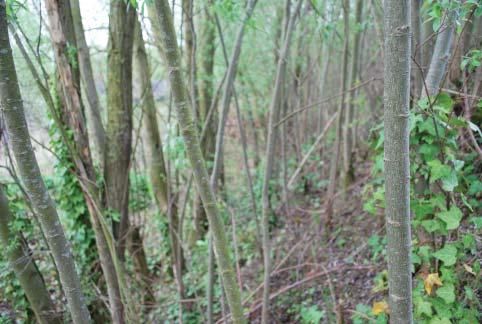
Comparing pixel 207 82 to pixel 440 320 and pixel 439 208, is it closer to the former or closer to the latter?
pixel 439 208

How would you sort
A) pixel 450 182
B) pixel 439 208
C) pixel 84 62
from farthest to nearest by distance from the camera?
pixel 84 62 < pixel 439 208 < pixel 450 182

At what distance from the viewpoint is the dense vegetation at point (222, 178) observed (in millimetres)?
1788

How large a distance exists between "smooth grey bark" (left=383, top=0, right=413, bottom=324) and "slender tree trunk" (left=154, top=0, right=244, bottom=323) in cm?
85

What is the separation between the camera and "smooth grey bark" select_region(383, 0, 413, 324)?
1.34 m

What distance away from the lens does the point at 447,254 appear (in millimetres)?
2348

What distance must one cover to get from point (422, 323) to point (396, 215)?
1188mm

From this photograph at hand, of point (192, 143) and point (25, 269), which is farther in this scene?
point (25, 269)

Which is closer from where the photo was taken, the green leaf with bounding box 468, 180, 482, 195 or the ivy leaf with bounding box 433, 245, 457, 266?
the ivy leaf with bounding box 433, 245, 457, 266

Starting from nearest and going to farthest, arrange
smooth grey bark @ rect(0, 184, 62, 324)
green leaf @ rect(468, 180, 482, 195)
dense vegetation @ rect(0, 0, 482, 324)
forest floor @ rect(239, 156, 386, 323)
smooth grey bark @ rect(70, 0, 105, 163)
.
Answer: dense vegetation @ rect(0, 0, 482, 324)
green leaf @ rect(468, 180, 482, 195)
smooth grey bark @ rect(0, 184, 62, 324)
forest floor @ rect(239, 156, 386, 323)
smooth grey bark @ rect(70, 0, 105, 163)

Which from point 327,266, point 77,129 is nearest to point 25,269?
point 77,129

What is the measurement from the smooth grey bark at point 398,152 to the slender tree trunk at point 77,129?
2.25 meters

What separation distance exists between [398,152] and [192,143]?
911 millimetres

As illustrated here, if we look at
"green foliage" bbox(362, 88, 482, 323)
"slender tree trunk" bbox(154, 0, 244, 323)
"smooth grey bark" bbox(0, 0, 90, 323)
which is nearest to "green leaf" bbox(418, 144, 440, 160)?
"green foliage" bbox(362, 88, 482, 323)

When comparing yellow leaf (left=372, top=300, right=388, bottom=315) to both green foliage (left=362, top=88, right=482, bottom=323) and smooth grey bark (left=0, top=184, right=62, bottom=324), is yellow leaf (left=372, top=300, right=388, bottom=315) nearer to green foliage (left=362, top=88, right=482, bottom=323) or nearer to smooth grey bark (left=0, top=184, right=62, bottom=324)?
green foliage (left=362, top=88, right=482, bottom=323)
